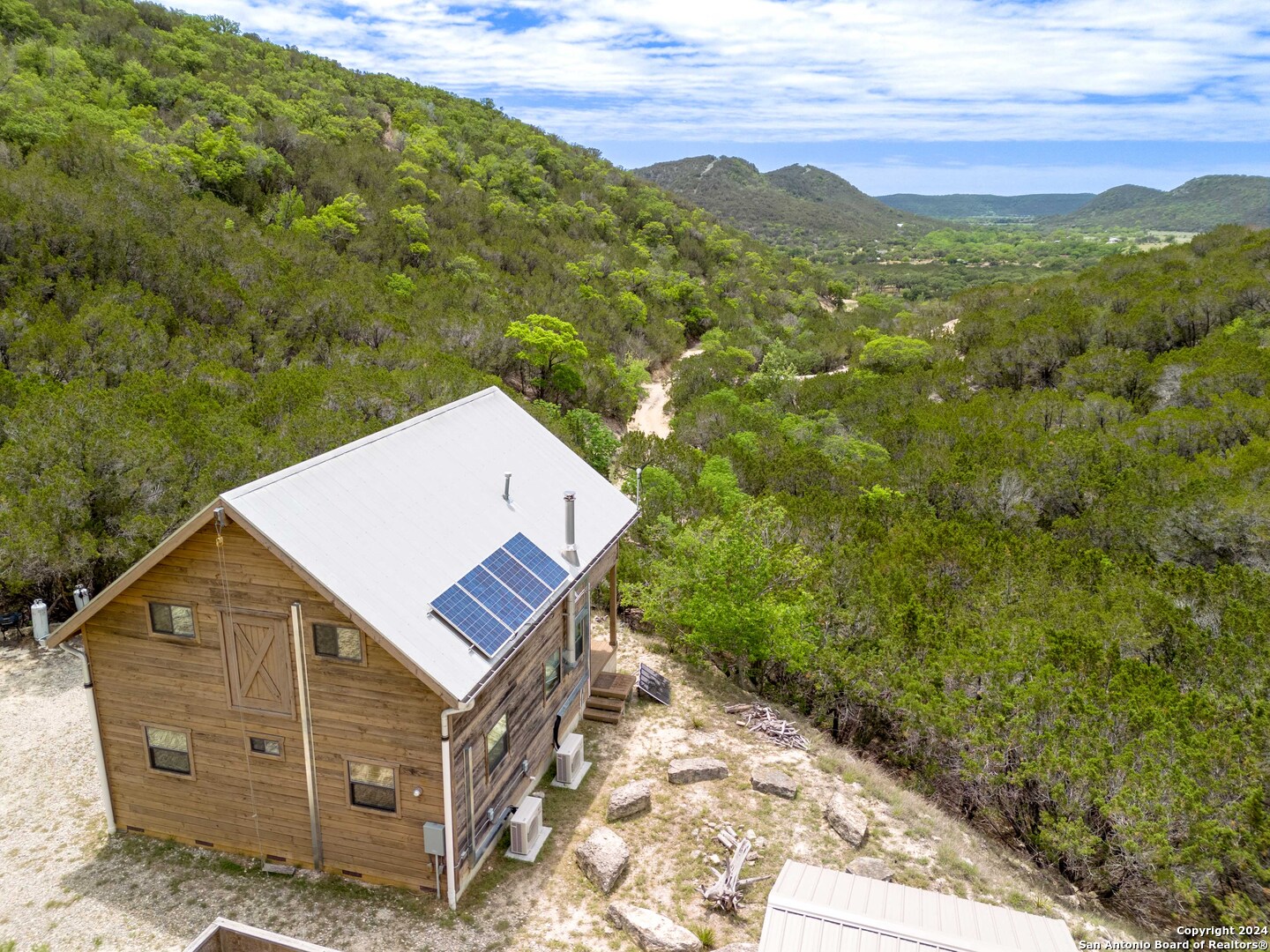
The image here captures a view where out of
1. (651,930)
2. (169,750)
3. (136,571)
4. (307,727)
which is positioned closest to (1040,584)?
(651,930)

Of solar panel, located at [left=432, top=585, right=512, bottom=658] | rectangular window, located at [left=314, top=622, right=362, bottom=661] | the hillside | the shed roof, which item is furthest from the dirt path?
rectangular window, located at [left=314, top=622, right=362, bottom=661]

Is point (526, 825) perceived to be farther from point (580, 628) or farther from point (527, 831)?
point (580, 628)

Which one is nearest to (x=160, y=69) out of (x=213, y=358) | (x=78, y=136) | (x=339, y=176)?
(x=339, y=176)

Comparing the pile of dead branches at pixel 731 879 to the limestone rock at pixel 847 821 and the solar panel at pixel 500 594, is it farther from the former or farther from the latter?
the solar panel at pixel 500 594

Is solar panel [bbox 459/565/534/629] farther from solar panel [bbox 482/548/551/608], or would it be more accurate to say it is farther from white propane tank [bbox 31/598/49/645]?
white propane tank [bbox 31/598/49/645]

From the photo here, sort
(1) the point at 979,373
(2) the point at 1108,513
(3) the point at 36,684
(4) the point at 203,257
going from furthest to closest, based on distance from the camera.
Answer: (1) the point at 979,373, (4) the point at 203,257, (2) the point at 1108,513, (3) the point at 36,684

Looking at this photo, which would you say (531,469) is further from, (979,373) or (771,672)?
(979,373)
